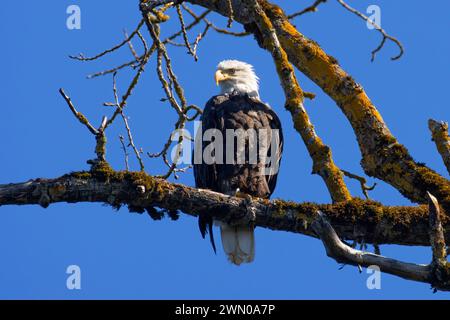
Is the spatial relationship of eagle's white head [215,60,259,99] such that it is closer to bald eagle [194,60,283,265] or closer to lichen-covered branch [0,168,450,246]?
bald eagle [194,60,283,265]

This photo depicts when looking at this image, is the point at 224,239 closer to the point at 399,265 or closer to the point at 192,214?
the point at 192,214

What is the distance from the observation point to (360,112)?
5.16 m

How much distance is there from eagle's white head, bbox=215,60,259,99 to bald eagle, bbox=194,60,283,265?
446mm

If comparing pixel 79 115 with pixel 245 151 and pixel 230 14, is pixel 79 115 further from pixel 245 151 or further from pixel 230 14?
pixel 245 151

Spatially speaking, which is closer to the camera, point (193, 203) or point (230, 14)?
point (193, 203)

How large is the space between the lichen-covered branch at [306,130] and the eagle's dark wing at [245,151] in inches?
67.6

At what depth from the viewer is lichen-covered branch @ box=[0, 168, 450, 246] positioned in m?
4.48

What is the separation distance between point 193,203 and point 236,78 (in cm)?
315

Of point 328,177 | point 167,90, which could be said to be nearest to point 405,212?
point 328,177

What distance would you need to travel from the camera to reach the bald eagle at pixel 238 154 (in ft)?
21.8

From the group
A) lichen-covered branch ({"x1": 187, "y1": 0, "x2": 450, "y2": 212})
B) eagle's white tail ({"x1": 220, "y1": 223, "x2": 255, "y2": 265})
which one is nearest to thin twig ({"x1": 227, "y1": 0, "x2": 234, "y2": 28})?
lichen-covered branch ({"x1": 187, "y1": 0, "x2": 450, "y2": 212})

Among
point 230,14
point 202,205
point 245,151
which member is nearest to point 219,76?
point 245,151

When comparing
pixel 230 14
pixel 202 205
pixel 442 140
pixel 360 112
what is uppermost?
pixel 230 14

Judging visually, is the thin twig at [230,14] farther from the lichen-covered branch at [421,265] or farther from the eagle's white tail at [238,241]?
the eagle's white tail at [238,241]
